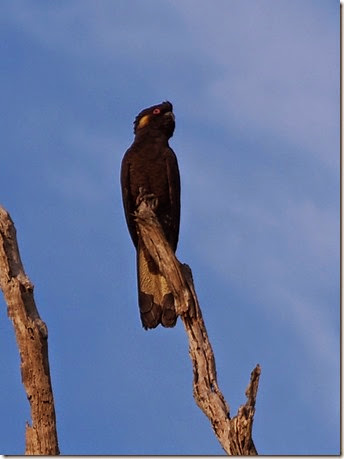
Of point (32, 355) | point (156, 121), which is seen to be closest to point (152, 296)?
point (156, 121)

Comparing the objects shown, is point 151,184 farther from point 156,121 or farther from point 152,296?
point 152,296

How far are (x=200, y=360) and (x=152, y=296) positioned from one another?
2223 mm

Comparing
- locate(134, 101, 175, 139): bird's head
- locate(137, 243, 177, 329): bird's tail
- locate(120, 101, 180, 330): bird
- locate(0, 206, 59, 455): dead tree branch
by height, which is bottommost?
locate(0, 206, 59, 455): dead tree branch

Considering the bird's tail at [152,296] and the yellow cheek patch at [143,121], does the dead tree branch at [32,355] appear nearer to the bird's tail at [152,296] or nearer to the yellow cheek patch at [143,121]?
the bird's tail at [152,296]

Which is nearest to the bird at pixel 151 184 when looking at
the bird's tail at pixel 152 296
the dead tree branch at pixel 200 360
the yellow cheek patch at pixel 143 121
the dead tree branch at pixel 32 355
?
the bird's tail at pixel 152 296

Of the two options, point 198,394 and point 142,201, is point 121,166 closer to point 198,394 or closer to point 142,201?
point 142,201

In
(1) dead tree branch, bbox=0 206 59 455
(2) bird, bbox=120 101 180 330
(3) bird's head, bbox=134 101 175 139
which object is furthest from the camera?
(3) bird's head, bbox=134 101 175 139

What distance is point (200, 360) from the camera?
8.65 m

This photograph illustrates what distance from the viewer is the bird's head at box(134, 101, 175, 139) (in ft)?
39.8

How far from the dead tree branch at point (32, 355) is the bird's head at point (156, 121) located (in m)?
4.47

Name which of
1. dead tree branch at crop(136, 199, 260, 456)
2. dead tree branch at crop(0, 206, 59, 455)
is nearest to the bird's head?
dead tree branch at crop(136, 199, 260, 456)

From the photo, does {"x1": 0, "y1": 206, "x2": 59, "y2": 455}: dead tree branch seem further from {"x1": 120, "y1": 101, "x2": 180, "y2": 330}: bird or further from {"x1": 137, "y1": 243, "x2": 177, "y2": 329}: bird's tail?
{"x1": 120, "y1": 101, "x2": 180, "y2": 330}: bird

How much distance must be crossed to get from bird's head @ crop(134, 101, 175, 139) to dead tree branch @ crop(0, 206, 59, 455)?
447 cm

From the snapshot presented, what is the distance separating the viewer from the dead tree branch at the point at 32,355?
7832 millimetres
